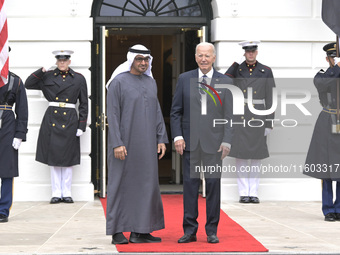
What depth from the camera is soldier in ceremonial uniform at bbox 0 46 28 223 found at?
9.35 m

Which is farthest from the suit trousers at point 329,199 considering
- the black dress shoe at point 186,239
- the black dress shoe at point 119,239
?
the black dress shoe at point 119,239

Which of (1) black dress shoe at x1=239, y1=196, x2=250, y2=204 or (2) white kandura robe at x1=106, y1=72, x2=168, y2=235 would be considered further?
(1) black dress shoe at x1=239, y1=196, x2=250, y2=204

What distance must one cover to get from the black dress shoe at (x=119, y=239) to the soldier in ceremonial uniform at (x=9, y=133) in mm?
2165

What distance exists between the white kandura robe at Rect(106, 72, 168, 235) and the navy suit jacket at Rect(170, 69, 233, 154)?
31 centimetres

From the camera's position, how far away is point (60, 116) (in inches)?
440

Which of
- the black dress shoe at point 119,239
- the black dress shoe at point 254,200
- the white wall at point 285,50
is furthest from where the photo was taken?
the white wall at point 285,50

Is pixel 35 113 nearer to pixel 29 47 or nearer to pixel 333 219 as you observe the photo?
pixel 29 47

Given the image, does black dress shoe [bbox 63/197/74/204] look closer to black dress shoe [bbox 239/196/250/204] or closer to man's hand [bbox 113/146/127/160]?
black dress shoe [bbox 239/196/250/204]

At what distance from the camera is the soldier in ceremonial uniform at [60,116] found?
11.2 m

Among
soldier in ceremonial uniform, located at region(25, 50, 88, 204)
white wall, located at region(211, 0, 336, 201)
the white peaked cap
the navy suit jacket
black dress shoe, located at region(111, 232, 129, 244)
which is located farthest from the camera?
white wall, located at region(211, 0, 336, 201)

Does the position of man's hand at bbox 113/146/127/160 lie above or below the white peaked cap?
below

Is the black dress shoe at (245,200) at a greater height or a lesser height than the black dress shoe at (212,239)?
lesser

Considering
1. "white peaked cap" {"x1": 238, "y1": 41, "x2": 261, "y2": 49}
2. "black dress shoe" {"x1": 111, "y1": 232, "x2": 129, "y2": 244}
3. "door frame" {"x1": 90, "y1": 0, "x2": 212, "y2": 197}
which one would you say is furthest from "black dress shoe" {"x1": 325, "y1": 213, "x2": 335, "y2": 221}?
"door frame" {"x1": 90, "y1": 0, "x2": 212, "y2": 197}

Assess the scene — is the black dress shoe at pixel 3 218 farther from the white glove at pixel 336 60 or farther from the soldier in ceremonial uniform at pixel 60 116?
the white glove at pixel 336 60
